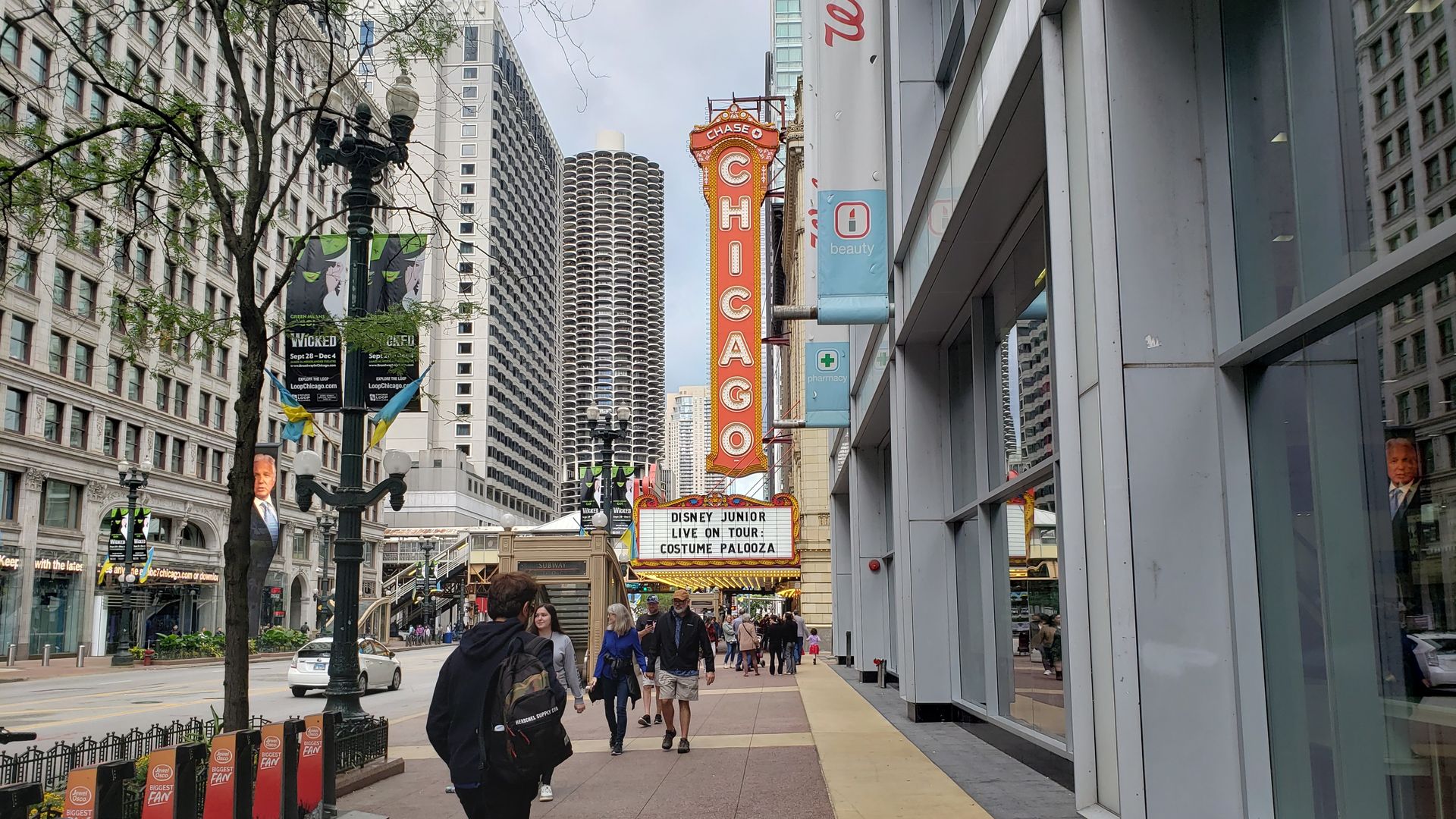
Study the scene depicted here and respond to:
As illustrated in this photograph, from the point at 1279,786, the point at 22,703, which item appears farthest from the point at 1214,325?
the point at 22,703

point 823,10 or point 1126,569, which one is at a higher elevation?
point 823,10

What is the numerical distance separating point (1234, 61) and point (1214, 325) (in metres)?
1.42

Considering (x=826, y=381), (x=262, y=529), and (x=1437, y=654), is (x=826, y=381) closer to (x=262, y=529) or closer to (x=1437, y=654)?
(x=262, y=529)

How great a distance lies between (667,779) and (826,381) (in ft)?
48.3

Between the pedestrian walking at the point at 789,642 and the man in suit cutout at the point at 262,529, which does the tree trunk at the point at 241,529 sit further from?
the pedestrian walking at the point at 789,642

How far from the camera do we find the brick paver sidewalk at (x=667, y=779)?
30.1 feet

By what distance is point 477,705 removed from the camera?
5.74 metres

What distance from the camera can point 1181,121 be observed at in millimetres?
6051

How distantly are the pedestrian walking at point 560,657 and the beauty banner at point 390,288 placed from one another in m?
3.20

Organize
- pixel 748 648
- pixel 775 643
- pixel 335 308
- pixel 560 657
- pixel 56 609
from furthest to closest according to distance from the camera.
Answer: pixel 56 609 → pixel 748 648 → pixel 775 643 → pixel 335 308 → pixel 560 657

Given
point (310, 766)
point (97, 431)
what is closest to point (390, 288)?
point (310, 766)

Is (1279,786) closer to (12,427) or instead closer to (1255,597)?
(1255,597)

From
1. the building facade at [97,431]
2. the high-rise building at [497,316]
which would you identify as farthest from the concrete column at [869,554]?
the high-rise building at [497,316]

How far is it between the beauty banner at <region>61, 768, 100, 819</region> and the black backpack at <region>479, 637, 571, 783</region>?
207 cm
